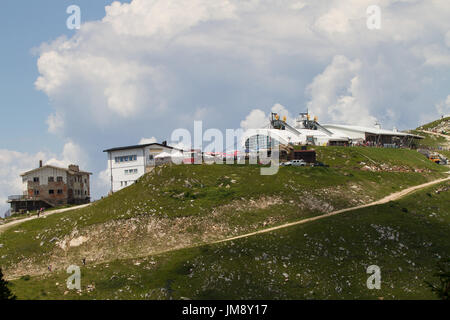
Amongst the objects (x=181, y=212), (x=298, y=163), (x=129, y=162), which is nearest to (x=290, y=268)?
(x=181, y=212)

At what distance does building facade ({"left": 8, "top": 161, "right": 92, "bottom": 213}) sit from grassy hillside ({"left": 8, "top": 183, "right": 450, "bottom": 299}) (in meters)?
52.2

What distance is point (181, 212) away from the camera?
74.6 meters

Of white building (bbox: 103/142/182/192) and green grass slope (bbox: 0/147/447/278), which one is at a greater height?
white building (bbox: 103/142/182/192)

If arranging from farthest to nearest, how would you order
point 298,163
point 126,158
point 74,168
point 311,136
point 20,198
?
point 311,136, point 74,168, point 20,198, point 126,158, point 298,163

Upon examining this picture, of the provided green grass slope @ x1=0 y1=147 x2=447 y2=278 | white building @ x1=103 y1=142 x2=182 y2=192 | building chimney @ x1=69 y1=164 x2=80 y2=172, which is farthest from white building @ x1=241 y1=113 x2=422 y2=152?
building chimney @ x1=69 y1=164 x2=80 y2=172

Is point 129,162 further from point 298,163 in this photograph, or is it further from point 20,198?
point 298,163

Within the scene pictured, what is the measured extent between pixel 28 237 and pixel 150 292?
104ft

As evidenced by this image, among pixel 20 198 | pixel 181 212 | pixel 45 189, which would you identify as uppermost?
pixel 45 189

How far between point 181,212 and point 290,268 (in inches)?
880

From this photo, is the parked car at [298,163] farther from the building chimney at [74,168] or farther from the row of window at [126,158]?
the building chimney at [74,168]

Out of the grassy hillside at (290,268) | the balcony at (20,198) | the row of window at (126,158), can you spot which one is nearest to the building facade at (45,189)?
the balcony at (20,198)

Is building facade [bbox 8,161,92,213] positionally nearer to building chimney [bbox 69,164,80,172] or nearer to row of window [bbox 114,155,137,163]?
building chimney [bbox 69,164,80,172]

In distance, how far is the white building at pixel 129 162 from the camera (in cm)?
10725

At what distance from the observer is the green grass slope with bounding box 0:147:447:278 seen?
2731 inches
